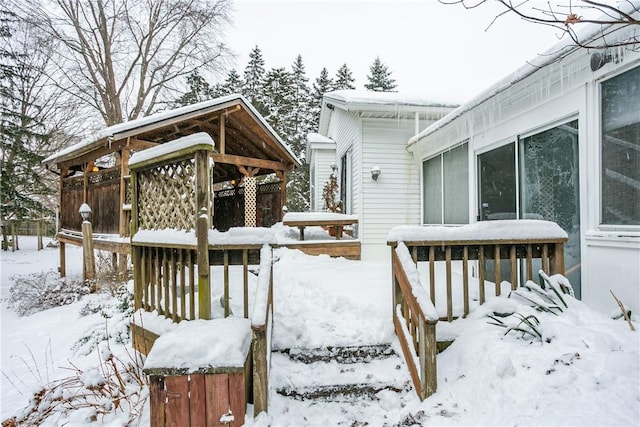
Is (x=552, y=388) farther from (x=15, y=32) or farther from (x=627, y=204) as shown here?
(x=15, y=32)

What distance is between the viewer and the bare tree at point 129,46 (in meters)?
15.2

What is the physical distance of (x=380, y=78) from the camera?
26734 mm

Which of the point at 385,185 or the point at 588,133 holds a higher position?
the point at 588,133

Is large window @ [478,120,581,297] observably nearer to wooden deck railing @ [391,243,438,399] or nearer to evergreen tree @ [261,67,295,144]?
wooden deck railing @ [391,243,438,399]

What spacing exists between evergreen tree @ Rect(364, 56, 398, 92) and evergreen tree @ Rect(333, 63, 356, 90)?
2123 millimetres

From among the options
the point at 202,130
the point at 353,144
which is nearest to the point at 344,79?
the point at 202,130

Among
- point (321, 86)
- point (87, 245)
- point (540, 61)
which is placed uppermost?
point (321, 86)

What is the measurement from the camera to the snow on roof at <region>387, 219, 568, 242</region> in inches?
120

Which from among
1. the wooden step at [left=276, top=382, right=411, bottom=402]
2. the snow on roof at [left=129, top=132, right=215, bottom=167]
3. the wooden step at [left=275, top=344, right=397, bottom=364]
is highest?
the snow on roof at [left=129, top=132, right=215, bottom=167]

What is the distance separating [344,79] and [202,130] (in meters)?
18.5

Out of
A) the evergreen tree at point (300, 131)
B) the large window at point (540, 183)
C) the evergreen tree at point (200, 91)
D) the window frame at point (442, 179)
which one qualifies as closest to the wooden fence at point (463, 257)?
the large window at point (540, 183)

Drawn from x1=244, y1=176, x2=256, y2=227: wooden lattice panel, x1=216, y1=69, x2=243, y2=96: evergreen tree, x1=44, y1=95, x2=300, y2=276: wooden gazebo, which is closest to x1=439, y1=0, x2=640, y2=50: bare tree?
x1=44, y1=95, x2=300, y2=276: wooden gazebo

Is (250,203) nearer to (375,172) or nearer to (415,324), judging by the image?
(375,172)

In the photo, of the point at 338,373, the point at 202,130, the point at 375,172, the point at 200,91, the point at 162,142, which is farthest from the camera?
the point at 200,91
